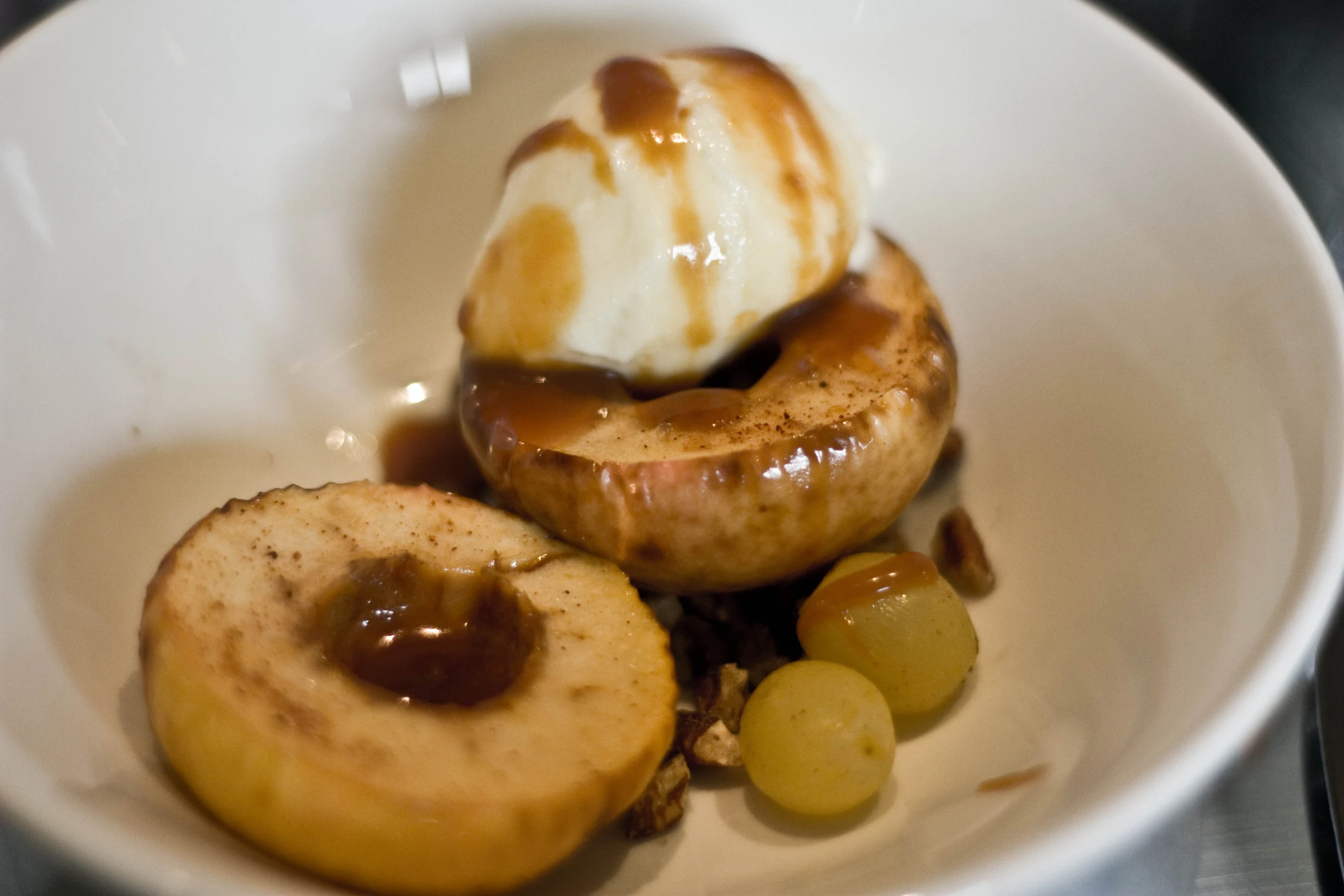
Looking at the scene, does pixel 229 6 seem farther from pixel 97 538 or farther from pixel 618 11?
pixel 97 538

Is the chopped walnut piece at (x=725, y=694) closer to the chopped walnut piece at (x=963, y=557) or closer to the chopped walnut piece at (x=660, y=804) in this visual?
the chopped walnut piece at (x=660, y=804)

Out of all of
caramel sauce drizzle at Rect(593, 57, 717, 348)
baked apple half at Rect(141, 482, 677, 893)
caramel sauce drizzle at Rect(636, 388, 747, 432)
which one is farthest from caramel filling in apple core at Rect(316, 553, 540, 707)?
caramel sauce drizzle at Rect(593, 57, 717, 348)

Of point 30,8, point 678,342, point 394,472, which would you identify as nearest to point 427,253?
point 394,472

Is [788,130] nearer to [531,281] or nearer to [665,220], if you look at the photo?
[665,220]

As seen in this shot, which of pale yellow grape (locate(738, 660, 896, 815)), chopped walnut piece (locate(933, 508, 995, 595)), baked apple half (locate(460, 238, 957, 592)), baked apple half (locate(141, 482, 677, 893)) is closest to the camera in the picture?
baked apple half (locate(141, 482, 677, 893))

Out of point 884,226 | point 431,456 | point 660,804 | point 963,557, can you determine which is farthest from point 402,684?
point 884,226

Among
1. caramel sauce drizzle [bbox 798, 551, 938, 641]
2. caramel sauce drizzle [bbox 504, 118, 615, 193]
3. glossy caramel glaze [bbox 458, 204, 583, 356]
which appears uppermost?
caramel sauce drizzle [bbox 504, 118, 615, 193]

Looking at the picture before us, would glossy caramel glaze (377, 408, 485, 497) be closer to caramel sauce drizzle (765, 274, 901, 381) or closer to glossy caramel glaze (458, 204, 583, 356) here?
glossy caramel glaze (458, 204, 583, 356)
